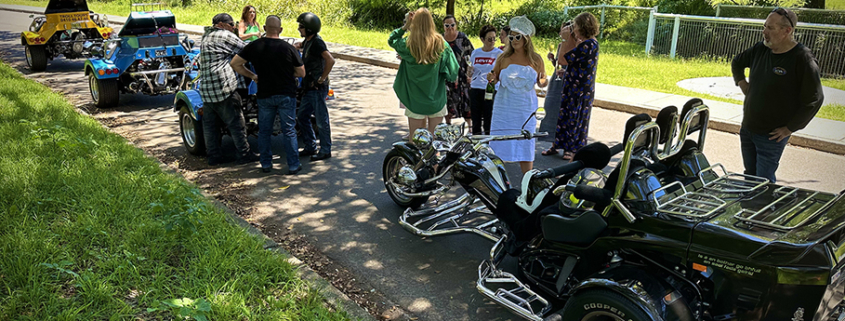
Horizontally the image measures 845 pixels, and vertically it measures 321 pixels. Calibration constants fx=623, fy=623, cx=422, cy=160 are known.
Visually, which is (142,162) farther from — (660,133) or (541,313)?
(660,133)

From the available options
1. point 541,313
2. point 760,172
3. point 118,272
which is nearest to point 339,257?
point 118,272

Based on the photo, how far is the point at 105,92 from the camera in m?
10.8

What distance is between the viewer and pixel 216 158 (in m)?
7.58

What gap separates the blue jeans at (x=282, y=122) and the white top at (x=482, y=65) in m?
2.29

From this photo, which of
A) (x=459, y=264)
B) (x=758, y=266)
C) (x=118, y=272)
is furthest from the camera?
(x=459, y=264)

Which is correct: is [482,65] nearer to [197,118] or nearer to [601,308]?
[197,118]

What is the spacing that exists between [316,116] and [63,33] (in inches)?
436

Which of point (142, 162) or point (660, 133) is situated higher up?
point (660, 133)

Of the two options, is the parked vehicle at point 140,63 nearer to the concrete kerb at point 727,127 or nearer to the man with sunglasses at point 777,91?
the concrete kerb at point 727,127

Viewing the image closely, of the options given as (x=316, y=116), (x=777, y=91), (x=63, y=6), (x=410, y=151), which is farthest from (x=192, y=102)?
(x=63, y=6)

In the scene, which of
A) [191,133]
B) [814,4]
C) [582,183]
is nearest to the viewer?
[582,183]

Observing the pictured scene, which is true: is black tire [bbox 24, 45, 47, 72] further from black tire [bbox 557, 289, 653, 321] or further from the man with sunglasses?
black tire [bbox 557, 289, 653, 321]

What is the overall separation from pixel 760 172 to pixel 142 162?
6281mm

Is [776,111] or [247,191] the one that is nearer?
[776,111]
